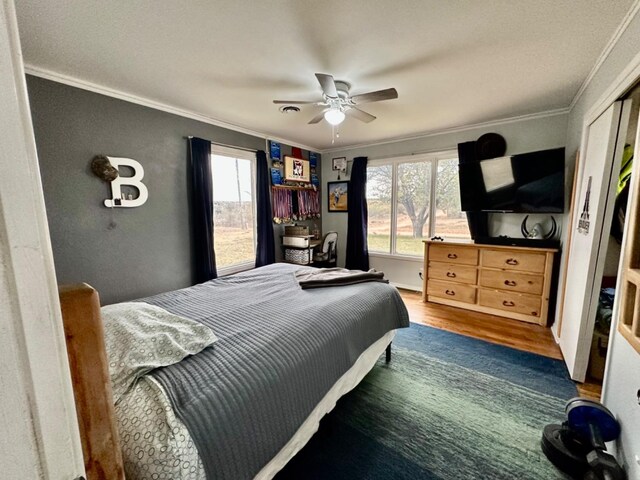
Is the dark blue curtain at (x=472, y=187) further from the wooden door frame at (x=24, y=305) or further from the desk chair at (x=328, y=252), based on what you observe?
the wooden door frame at (x=24, y=305)

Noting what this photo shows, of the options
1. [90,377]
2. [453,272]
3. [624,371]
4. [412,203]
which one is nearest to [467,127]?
[412,203]

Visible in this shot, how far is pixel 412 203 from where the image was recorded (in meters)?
4.25

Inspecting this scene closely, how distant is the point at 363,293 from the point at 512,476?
4.04 ft

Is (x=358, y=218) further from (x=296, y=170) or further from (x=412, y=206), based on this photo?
(x=296, y=170)

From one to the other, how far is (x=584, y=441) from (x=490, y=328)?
1.64 meters

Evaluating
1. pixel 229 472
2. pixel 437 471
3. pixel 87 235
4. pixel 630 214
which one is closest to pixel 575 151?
pixel 630 214

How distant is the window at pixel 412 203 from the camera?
152 inches

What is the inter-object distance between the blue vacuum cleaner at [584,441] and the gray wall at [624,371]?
0.05m

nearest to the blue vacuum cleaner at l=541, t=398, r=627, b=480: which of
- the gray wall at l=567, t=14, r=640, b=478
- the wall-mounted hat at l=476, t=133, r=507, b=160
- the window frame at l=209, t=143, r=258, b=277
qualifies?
the gray wall at l=567, t=14, r=640, b=478

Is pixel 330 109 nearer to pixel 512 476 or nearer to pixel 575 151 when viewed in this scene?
pixel 575 151

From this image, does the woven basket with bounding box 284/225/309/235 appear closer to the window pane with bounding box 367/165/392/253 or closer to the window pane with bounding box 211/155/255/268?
the window pane with bounding box 211/155/255/268

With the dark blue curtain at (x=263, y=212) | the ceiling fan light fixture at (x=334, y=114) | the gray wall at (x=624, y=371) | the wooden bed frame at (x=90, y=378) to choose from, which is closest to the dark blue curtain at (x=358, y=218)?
the dark blue curtain at (x=263, y=212)

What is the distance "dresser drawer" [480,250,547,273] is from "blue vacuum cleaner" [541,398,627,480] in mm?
1905

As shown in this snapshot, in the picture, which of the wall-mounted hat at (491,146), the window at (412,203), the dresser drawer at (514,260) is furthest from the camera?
the window at (412,203)
